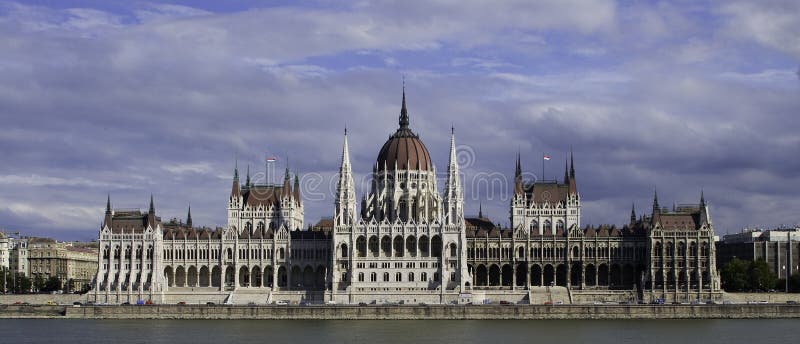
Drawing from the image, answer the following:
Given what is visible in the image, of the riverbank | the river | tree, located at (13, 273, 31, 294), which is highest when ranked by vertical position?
tree, located at (13, 273, 31, 294)

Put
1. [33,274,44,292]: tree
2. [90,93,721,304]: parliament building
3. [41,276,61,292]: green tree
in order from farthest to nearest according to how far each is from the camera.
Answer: [33,274,44,292]: tree, [41,276,61,292]: green tree, [90,93,721,304]: parliament building

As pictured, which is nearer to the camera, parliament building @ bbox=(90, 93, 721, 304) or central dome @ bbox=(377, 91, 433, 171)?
parliament building @ bbox=(90, 93, 721, 304)

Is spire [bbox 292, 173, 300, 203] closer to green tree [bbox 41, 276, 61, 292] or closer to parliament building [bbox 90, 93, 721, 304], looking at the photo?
parliament building [bbox 90, 93, 721, 304]

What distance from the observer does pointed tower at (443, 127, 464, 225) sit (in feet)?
540

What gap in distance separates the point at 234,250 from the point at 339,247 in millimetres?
14271

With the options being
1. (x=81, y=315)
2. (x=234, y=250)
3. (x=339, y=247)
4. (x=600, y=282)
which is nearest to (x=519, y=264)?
(x=600, y=282)

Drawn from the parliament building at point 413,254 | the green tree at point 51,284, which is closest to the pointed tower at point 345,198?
the parliament building at point 413,254

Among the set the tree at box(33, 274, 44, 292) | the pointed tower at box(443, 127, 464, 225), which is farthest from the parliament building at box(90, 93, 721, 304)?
the tree at box(33, 274, 44, 292)

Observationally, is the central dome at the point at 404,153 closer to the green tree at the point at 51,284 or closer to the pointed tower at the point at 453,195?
the pointed tower at the point at 453,195

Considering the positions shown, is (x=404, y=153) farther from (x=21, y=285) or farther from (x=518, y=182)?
(x=21, y=285)

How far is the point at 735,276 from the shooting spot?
16500 centimetres

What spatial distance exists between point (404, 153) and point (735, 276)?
43751 mm

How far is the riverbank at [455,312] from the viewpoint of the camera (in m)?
143

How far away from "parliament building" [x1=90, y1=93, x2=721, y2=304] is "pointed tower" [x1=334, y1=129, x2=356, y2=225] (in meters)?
0.17
